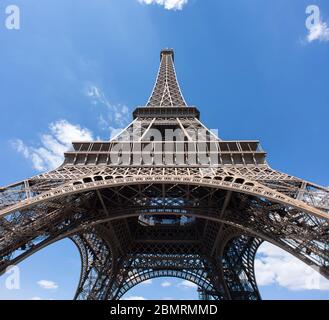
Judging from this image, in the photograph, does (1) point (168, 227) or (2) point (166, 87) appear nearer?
(1) point (168, 227)

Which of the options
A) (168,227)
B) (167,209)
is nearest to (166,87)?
(168,227)

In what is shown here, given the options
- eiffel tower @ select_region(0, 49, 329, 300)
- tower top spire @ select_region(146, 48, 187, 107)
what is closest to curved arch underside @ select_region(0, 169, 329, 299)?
eiffel tower @ select_region(0, 49, 329, 300)

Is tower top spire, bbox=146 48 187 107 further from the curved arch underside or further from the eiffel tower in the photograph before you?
the curved arch underside

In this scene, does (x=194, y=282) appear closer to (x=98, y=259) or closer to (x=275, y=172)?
(x=98, y=259)

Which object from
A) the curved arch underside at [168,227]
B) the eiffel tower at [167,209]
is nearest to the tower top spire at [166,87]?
the eiffel tower at [167,209]

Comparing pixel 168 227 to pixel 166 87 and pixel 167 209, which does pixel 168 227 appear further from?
pixel 166 87
